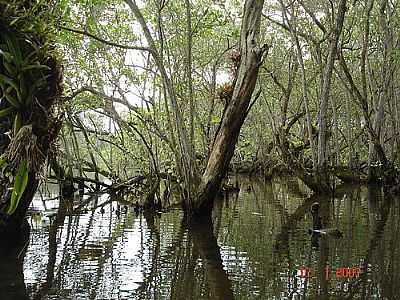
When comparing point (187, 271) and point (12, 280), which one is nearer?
point (12, 280)

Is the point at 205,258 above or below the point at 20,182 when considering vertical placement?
below

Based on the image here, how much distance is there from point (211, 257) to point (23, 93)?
3.49 metres

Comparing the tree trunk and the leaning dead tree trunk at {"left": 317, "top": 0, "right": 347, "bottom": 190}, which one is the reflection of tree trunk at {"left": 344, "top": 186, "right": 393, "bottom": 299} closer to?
the leaning dead tree trunk at {"left": 317, "top": 0, "right": 347, "bottom": 190}

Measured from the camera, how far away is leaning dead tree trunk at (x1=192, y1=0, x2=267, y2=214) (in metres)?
9.61

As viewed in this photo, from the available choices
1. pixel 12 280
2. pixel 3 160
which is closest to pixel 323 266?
pixel 12 280

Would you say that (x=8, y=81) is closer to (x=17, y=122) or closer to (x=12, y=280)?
(x=17, y=122)

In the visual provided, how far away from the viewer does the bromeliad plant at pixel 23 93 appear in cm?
578

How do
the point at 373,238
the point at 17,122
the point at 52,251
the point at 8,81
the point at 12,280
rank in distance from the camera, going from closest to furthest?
the point at 8,81, the point at 12,280, the point at 17,122, the point at 52,251, the point at 373,238

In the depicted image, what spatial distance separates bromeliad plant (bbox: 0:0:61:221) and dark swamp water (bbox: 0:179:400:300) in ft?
3.58

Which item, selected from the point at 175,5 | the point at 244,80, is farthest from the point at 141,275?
the point at 175,5

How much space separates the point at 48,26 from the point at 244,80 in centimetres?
434

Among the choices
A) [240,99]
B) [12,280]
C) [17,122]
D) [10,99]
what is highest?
[240,99]

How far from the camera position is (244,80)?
961cm

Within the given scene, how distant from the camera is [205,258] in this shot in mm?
7434
